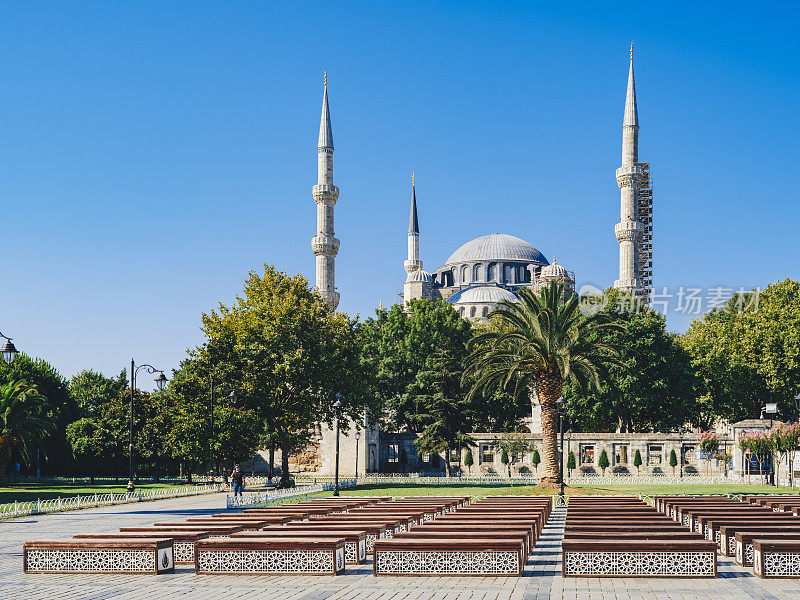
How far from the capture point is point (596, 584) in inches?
502

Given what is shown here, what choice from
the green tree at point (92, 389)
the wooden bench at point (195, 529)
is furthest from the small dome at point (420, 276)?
the wooden bench at point (195, 529)

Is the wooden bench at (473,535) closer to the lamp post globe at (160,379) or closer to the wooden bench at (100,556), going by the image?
the wooden bench at (100,556)

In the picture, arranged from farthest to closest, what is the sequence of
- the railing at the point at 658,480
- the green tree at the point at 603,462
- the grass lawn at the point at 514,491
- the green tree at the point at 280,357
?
the green tree at the point at 603,462
the railing at the point at 658,480
the green tree at the point at 280,357
the grass lawn at the point at 514,491

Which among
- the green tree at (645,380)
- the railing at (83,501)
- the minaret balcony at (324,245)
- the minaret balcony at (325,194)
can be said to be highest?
the minaret balcony at (325,194)

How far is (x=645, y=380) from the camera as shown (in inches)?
2532

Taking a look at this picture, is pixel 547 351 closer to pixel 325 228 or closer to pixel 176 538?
pixel 176 538

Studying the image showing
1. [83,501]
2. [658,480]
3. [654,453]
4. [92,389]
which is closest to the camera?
[83,501]

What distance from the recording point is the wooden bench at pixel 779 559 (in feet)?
43.2

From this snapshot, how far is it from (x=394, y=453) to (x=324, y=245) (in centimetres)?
2217

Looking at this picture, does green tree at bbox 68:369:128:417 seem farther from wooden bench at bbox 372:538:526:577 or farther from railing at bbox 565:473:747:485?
wooden bench at bbox 372:538:526:577

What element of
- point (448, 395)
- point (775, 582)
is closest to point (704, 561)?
point (775, 582)

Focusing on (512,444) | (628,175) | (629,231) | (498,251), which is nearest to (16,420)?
(512,444)

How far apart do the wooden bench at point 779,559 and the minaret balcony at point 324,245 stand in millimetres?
70432

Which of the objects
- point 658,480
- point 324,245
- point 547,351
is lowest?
point 658,480
